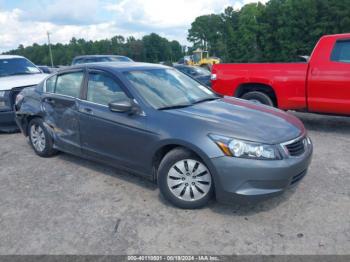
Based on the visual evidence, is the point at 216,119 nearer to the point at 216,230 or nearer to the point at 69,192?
the point at 216,230

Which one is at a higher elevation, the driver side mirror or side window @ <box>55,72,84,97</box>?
side window @ <box>55,72,84,97</box>

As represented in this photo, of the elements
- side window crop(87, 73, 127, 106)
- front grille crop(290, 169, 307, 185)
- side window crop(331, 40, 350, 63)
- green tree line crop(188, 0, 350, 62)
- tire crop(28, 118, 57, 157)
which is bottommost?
front grille crop(290, 169, 307, 185)

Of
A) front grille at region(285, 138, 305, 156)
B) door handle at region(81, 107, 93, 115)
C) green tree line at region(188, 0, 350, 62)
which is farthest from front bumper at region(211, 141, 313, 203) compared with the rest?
green tree line at region(188, 0, 350, 62)

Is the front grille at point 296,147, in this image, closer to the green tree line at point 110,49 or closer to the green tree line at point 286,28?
the green tree line at point 286,28

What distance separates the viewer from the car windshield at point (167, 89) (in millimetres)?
3908

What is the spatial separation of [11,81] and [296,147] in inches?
252

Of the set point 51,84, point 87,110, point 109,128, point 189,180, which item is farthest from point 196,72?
point 189,180

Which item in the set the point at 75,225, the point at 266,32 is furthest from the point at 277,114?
the point at 266,32

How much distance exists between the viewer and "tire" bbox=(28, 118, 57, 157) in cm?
515

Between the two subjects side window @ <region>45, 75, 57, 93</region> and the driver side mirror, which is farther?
side window @ <region>45, 75, 57, 93</region>

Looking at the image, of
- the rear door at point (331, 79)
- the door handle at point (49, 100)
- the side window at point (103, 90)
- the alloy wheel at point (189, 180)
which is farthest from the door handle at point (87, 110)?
the rear door at point (331, 79)

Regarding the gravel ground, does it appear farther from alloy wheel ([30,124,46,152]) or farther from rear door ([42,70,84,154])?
alloy wheel ([30,124,46,152])

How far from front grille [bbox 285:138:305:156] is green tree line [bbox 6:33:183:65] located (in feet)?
308

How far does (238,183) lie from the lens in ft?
10.4
